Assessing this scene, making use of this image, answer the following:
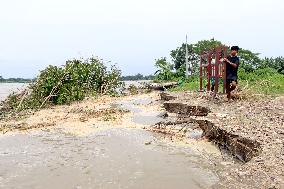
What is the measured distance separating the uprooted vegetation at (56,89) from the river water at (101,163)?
646 cm

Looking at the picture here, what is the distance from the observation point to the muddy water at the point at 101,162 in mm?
5910

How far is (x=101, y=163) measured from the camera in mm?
7031

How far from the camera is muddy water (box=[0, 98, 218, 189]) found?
19.4 ft

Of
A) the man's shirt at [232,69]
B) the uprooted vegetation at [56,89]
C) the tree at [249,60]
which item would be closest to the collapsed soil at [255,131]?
the man's shirt at [232,69]

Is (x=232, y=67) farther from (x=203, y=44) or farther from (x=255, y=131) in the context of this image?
(x=203, y=44)

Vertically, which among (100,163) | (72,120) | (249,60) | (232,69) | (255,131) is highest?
(249,60)

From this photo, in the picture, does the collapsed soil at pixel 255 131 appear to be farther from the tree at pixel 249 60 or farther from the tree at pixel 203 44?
the tree at pixel 203 44

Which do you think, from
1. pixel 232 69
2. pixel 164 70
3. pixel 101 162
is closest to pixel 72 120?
pixel 232 69

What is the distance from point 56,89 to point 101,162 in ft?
35.3

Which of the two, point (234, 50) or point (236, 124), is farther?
point (234, 50)

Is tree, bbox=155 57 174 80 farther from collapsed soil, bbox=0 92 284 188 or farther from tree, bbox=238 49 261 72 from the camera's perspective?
collapsed soil, bbox=0 92 284 188

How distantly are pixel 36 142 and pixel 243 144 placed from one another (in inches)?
175

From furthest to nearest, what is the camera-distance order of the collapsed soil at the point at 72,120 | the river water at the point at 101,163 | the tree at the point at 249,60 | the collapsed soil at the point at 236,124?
the tree at the point at 249,60, the collapsed soil at the point at 72,120, the river water at the point at 101,163, the collapsed soil at the point at 236,124

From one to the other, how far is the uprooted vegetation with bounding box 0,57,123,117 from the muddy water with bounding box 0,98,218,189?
6.38 metres
